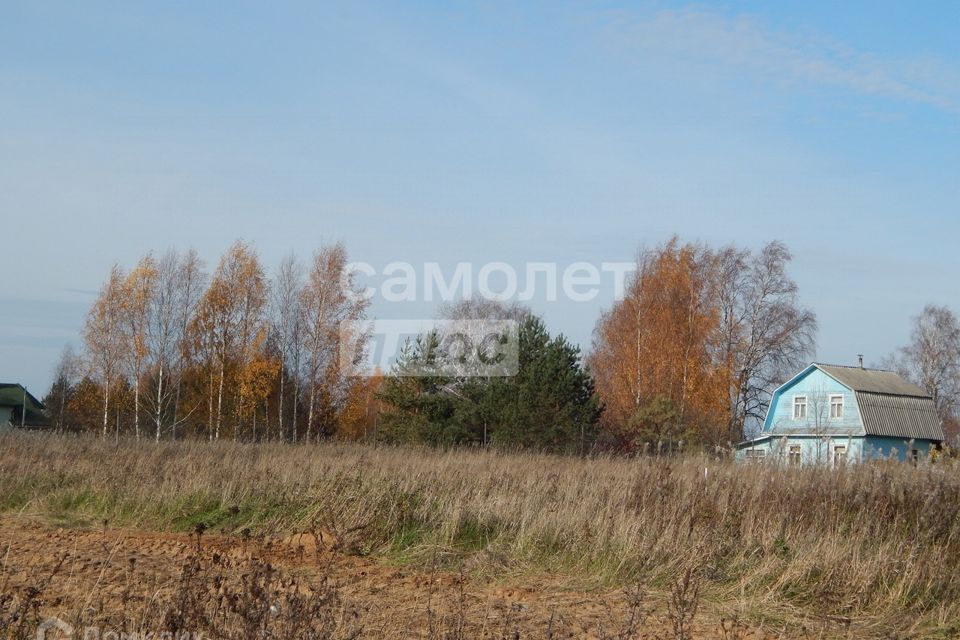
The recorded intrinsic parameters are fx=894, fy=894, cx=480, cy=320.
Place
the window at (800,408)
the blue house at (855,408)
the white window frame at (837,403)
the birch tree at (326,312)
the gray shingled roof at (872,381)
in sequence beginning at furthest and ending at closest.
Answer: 1. the window at (800,408)
2. the gray shingled roof at (872,381)
3. the white window frame at (837,403)
4. the blue house at (855,408)
5. the birch tree at (326,312)

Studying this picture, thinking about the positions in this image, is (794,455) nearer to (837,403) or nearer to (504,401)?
(504,401)

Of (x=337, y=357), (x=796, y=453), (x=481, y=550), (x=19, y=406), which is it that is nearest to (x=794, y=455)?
(x=796, y=453)

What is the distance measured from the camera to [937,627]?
609cm

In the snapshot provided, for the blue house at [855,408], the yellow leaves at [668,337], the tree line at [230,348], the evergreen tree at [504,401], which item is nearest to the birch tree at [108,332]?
the tree line at [230,348]

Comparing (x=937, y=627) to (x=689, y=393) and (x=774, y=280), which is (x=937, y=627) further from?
(x=774, y=280)

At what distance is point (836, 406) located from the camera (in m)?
40.6

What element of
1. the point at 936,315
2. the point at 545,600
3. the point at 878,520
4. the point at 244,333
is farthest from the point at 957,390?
the point at 545,600

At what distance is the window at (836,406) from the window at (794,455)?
31.6 metres

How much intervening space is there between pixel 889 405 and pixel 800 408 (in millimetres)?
3954

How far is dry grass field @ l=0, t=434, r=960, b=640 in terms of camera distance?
5203 mm

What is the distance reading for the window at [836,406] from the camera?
40531mm

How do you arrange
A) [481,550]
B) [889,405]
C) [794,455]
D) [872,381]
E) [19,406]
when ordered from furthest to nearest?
1. [19,406]
2. [872,381]
3. [889,405]
4. [794,455]
5. [481,550]

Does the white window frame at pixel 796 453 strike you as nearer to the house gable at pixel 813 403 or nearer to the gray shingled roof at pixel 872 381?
the house gable at pixel 813 403

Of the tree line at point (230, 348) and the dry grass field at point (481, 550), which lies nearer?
the dry grass field at point (481, 550)
